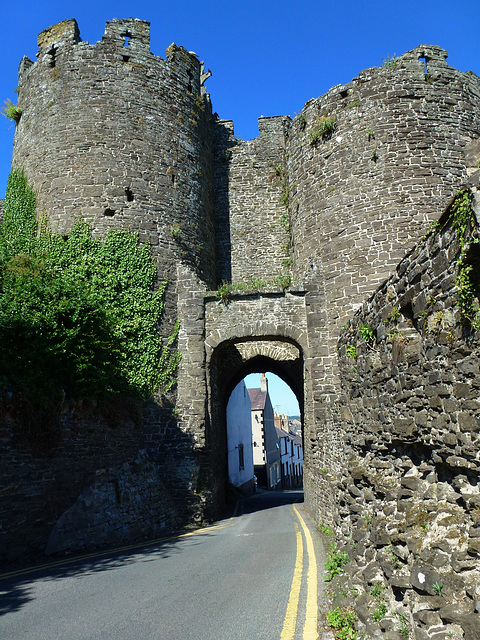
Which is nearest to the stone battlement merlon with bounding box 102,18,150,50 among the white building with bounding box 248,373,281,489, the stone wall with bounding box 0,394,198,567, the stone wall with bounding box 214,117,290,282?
the stone wall with bounding box 214,117,290,282

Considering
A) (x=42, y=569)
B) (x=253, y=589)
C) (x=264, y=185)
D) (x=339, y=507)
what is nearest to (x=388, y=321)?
(x=339, y=507)

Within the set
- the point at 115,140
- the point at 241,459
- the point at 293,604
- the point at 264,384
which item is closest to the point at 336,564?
the point at 293,604

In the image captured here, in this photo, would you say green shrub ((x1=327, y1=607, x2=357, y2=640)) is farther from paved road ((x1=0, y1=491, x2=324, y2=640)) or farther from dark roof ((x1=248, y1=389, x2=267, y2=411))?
dark roof ((x1=248, y1=389, x2=267, y2=411))

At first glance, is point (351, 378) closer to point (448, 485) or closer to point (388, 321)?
point (388, 321)

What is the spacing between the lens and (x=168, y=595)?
250 inches

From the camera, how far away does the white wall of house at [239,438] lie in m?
29.9

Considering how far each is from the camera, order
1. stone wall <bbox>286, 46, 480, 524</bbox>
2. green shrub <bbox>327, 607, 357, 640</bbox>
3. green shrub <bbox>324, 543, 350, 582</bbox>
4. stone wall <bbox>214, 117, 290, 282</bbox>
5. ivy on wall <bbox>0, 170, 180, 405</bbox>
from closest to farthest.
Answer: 1. green shrub <bbox>327, 607, 357, 640</bbox>
2. green shrub <bbox>324, 543, 350, 582</bbox>
3. ivy on wall <bbox>0, 170, 180, 405</bbox>
4. stone wall <bbox>286, 46, 480, 524</bbox>
5. stone wall <bbox>214, 117, 290, 282</bbox>

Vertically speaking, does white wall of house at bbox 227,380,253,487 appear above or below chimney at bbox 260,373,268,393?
below

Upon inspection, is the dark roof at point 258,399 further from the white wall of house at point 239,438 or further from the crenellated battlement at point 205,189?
the crenellated battlement at point 205,189

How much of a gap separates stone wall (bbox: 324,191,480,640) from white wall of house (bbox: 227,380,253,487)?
72.1 ft

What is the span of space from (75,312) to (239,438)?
25172 millimetres

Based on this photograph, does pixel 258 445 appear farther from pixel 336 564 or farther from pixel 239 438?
pixel 336 564

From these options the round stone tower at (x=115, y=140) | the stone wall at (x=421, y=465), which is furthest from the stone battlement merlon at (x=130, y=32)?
the stone wall at (x=421, y=465)

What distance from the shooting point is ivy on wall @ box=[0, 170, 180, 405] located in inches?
403
